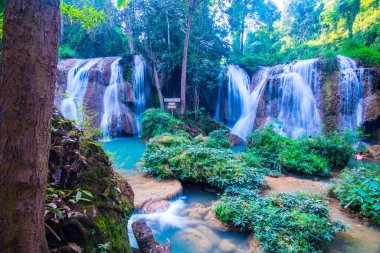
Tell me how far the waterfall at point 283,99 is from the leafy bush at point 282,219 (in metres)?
8.51

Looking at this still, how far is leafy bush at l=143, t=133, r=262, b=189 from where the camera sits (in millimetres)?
5828

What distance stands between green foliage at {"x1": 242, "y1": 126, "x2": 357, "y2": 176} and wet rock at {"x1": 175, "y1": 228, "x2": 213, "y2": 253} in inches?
139

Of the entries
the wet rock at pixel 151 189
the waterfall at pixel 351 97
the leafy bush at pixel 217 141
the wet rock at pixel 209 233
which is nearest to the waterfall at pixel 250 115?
the waterfall at pixel 351 97

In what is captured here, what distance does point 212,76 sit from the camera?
1512cm

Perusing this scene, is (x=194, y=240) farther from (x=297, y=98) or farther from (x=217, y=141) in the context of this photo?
(x=297, y=98)

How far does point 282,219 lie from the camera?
12.7 feet

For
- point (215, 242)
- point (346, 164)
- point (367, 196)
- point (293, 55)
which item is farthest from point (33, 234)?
point (293, 55)

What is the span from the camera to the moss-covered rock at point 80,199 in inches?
72.4

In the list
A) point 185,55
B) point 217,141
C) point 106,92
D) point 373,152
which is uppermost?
point 185,55

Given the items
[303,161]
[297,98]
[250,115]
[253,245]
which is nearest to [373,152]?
[303,161]

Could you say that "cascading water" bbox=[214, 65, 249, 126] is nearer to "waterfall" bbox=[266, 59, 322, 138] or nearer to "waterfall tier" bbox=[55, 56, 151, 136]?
"waterfall" bbox=[266, 59, 322, 138]

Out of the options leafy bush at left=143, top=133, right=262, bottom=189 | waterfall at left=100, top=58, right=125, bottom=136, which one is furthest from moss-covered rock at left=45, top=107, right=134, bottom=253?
waterfall at left=100, top=58, right=125, bottom=136

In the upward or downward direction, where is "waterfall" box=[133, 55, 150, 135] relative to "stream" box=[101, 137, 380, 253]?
upward

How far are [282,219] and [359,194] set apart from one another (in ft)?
7.20
